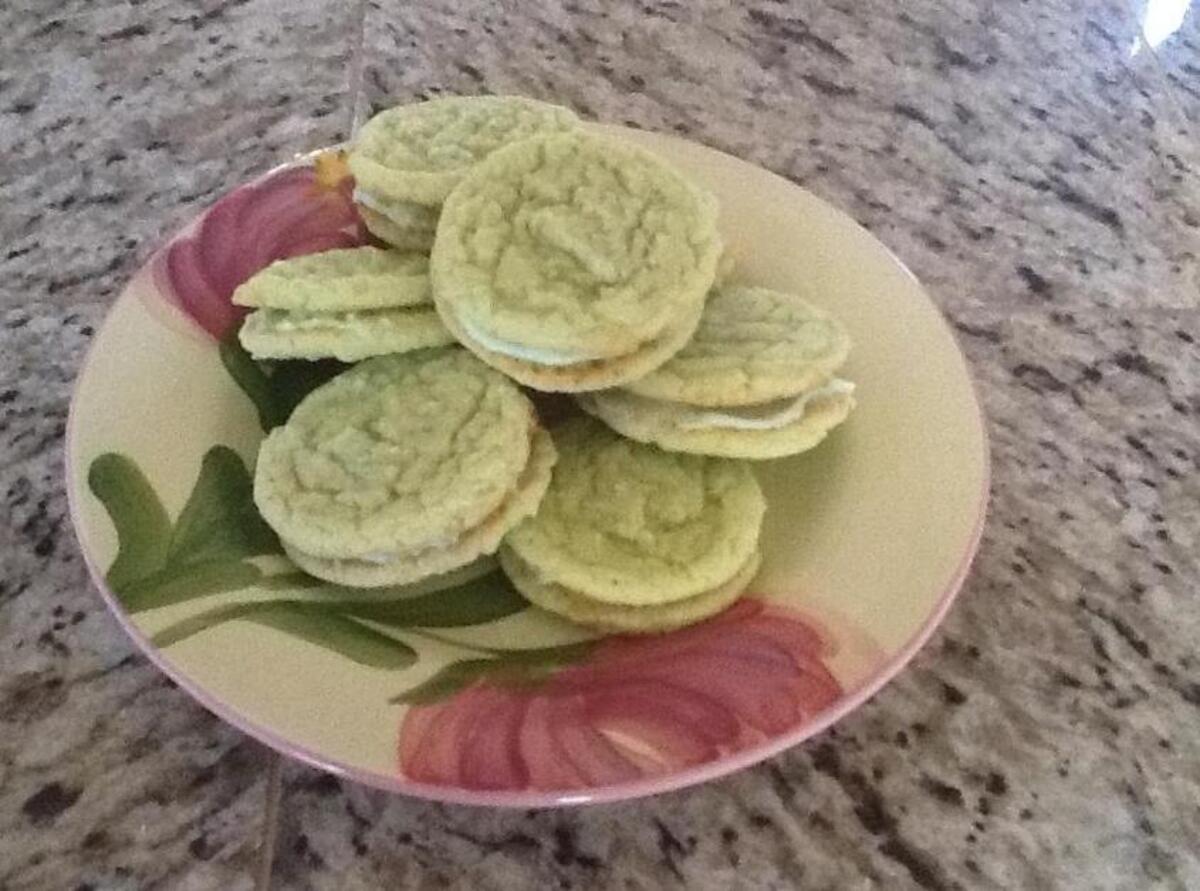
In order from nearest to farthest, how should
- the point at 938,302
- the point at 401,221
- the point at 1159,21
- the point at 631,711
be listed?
the point at 631,711 < the point at 401,221 < the point at 938,302 < the point at 1159,21

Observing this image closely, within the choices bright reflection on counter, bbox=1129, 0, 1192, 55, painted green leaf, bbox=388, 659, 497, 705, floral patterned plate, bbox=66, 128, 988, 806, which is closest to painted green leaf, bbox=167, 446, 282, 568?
floral patterned plate, bbox=66, 128, 988, 806

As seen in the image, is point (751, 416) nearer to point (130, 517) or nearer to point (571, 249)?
point (571, 249)

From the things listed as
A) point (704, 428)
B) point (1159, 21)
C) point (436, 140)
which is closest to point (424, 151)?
point (436, 140)

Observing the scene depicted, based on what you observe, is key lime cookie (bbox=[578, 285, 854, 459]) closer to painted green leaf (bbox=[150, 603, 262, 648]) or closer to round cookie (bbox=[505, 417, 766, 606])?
round cookie (bbox=[505, 417, 766, 606])

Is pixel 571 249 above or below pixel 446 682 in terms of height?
above

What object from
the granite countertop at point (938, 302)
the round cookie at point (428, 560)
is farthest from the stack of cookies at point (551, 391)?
the granite countertop at point (938, 302)

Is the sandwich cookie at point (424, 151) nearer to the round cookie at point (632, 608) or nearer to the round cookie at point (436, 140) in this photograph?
the round cookie at point (436, 140)
